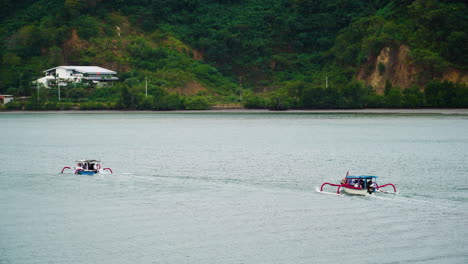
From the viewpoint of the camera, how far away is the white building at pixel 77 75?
132 m

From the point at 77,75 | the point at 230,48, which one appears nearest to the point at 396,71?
the point at 230,48

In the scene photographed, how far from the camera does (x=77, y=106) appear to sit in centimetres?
12938

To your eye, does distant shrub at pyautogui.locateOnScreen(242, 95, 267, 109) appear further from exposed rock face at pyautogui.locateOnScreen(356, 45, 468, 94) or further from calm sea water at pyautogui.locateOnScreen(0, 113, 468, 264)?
calm sea water at pyautogui.locateOnScreen(0, 113, 468, 264)

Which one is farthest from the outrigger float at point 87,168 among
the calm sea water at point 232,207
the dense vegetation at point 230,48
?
the dense vegetation at point 230,48

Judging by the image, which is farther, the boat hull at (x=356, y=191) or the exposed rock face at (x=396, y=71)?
the exposed rock face at (x=396, y=71)

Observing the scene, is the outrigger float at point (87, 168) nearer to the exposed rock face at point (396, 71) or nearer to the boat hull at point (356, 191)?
the boat hull at point (356, 191)

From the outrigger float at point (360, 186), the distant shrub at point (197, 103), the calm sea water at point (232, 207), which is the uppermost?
the distant shrub at point (197, 103)

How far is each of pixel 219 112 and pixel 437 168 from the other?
92364 millimetres

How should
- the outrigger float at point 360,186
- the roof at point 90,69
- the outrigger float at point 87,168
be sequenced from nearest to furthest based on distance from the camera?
the outrigger float at point 360,186 → the outrigger float at point 87,168 → the roof at point 90,69

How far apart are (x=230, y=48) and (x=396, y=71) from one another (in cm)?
4196

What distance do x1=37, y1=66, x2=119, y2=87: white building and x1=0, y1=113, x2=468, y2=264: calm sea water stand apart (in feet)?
215

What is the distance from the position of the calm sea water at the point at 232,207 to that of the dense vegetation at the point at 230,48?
6032 cm

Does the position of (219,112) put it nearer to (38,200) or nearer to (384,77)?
(384,77)

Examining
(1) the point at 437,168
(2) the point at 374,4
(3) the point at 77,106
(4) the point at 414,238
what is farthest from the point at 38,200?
(2) the point at 374,4
